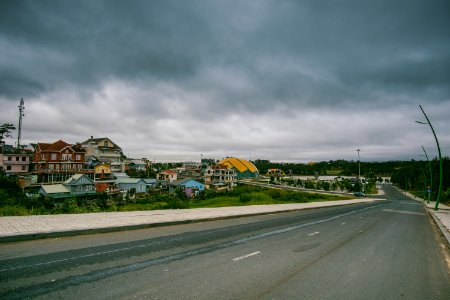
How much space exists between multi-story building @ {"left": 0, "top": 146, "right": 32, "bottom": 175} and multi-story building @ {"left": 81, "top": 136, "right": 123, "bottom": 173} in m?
13.2

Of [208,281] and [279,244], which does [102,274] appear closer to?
[208,281]

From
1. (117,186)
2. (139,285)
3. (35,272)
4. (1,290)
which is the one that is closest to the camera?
(1,290)

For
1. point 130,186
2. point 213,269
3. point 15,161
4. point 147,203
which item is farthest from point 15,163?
point 213,269

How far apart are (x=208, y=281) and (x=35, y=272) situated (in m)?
3.66

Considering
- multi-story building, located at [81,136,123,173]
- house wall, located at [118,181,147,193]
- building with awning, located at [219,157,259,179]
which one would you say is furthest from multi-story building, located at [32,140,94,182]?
building with awning, located at [219,157,259,179]

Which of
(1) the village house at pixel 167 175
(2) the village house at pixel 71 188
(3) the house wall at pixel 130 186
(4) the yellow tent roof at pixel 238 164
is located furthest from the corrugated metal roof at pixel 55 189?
(4) the yellow tent roof at pixel 238 164

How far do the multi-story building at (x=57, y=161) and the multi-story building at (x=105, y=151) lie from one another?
9.95 m

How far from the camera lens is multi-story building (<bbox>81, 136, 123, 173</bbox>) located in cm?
6731

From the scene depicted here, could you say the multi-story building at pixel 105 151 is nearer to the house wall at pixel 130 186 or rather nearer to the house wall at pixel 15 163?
the house wall at pixel 15 163

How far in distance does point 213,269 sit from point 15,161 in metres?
66.0

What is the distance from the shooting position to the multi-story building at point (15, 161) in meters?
53.9

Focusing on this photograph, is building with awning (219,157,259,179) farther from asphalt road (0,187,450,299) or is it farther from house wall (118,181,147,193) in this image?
asphalt road (0,187,450,299)

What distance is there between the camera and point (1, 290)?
15.1 ft

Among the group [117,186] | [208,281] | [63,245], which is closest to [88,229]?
[63,245]
